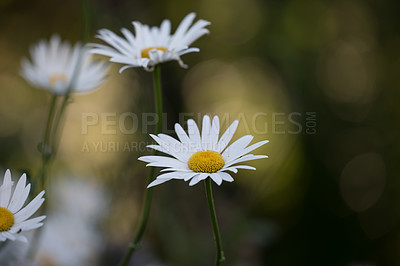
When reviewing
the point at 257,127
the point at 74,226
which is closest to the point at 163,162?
the point at 74,226

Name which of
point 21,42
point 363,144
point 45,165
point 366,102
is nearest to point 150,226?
point 45,165

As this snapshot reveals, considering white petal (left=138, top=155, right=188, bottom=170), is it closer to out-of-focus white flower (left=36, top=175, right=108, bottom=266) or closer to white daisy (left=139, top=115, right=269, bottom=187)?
white daisy (left=139, top=115, right=269, bottom=187)

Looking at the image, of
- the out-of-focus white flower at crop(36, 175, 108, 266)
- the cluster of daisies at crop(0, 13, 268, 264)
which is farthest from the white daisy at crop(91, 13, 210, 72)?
the out-of-focus white flower at crop(36, 175, 108, 266)

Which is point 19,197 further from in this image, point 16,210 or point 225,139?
point 225,139

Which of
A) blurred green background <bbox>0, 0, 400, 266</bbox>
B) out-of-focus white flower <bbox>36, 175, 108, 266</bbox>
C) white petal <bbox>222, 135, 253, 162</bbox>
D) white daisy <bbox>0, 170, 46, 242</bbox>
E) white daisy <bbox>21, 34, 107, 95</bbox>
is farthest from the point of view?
blurred green background <bbox>0, 0, 400, 266</bbox>

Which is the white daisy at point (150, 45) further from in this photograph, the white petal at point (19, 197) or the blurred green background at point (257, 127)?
the blurred green background at point (257, 127)

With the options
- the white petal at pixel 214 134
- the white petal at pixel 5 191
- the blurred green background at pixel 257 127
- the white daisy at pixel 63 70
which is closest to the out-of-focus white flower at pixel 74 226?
the blurred green background at pixel 257 127

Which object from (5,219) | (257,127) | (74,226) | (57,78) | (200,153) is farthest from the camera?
(257,127)

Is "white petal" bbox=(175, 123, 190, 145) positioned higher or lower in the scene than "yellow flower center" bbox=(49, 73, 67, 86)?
lower
